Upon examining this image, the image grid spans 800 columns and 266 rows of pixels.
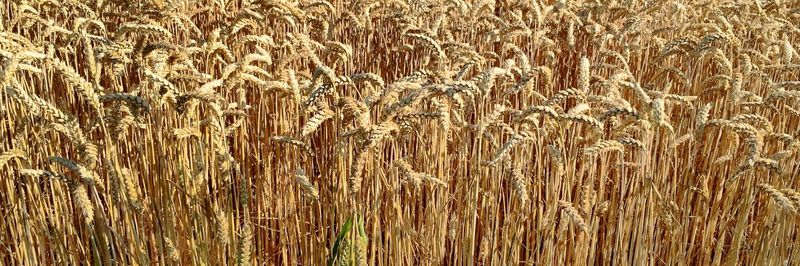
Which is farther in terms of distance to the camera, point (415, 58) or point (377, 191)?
point (415, 58)

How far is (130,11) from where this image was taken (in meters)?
2.42

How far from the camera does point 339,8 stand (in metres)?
3.62

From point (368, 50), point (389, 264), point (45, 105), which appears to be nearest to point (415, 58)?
point (368, 50)

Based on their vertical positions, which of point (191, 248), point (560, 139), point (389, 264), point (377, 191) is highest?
point (560, 139)

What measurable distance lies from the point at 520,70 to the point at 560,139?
54 centimetres

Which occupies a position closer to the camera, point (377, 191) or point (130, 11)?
point (377, 191)

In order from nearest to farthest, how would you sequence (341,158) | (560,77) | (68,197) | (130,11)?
1. (341,158)
2. (68,197)
3. (130,11)
4. (560,77)

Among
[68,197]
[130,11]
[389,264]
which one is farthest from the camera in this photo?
[130,11]

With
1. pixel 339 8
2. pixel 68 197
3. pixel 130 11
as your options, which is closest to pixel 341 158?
pixel 68 197

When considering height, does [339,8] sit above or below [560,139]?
above

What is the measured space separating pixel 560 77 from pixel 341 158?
2053 mm

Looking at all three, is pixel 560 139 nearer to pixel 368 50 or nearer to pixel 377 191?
pixel 377 191

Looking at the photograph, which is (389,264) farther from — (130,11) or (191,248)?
(130,11)

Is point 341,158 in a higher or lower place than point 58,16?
lower
